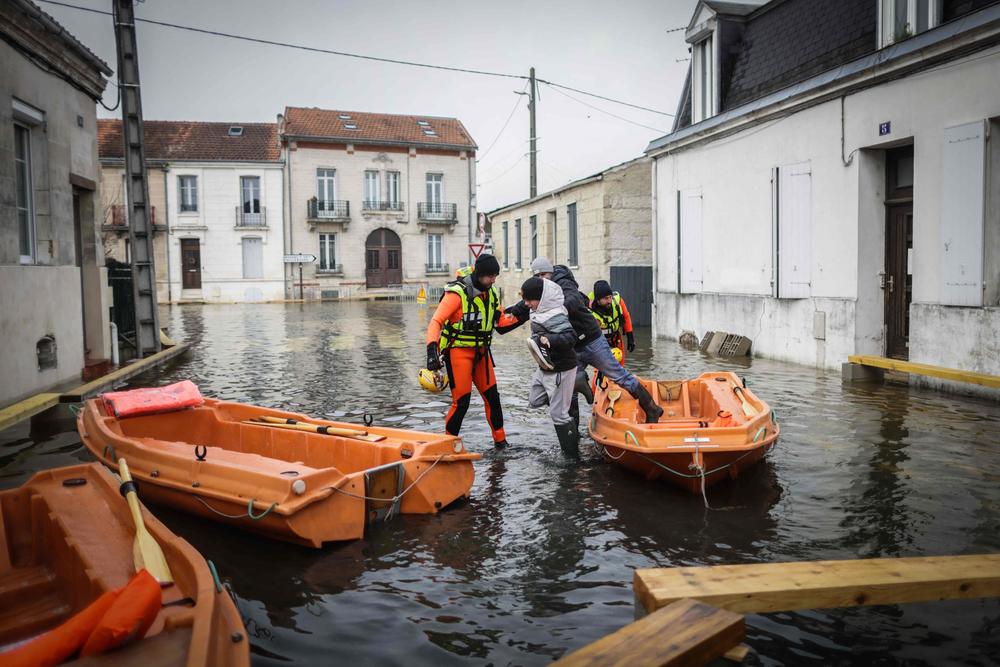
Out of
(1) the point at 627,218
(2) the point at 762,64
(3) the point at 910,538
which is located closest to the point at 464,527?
(3) the point at 910,538

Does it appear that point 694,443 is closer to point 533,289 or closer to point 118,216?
point 533,289

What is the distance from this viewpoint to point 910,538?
5805mm

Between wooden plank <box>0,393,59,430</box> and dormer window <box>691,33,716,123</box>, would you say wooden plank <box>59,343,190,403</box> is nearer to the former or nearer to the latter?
wooden plank <box>0,393,59,430</box>

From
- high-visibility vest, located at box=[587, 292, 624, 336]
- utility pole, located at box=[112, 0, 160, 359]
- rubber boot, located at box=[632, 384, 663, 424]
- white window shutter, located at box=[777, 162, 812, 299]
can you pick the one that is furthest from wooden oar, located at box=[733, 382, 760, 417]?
utility pole, located at box=[112, 0, 160, 359]

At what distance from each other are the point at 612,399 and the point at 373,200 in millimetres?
40421

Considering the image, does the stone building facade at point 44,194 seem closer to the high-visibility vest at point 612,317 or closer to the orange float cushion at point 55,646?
the high-visibility vest at point 612,317

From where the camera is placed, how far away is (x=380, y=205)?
→ 1869 inches

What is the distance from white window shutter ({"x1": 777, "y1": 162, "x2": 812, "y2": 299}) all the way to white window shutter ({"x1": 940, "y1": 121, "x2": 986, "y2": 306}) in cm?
299

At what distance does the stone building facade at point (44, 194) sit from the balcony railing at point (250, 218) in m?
30.7

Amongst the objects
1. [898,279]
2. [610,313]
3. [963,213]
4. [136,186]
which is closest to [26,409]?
[610,313]

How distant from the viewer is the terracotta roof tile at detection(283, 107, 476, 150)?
152 feet

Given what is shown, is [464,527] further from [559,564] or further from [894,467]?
[894,467]

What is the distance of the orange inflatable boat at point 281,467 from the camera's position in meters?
5.66

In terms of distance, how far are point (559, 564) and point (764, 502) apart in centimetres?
219
